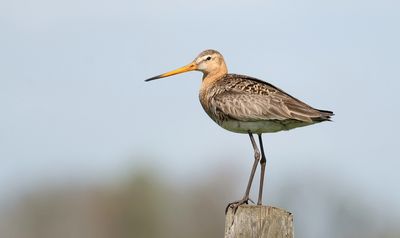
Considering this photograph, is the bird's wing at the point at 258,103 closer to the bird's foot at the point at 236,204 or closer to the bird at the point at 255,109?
the bird at the point at 255,109

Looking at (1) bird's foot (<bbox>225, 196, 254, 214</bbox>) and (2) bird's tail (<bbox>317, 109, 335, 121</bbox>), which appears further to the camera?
(2) bird's tail (<bbox>317, 109, 335, 121</bbox>)

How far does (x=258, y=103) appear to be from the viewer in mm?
18016

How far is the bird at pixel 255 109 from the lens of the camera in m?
17.5

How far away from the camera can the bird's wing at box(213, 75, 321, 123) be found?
57.6 ft

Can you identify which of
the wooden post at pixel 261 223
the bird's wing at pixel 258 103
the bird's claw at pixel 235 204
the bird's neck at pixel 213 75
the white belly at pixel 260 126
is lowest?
the wooden post at pixel 261 223

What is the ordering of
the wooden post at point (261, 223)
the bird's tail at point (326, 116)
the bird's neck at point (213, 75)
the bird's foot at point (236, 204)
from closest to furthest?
the wooden post at point (261, 223) → the bird's foot at point (236, 204) → the bird's tail at point (326, 116) → the bird's neck at point (213, 75)

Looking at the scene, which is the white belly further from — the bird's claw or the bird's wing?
the bird's claw

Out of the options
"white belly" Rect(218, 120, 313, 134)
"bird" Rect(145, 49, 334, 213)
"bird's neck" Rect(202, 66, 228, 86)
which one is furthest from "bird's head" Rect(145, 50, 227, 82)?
"white belly" Rect(218, 120, 313, 134)

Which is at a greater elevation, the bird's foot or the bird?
the bird

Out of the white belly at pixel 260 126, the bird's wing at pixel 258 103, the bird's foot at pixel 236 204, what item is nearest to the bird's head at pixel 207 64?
the bird's wing at pixel 258 103

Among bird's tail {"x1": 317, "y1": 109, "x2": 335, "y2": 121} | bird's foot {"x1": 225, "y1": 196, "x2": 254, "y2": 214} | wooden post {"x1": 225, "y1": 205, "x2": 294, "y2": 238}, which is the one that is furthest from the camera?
bird's tail {"x1": 317, "y1": 109, "x2": 335, "y2": 121}

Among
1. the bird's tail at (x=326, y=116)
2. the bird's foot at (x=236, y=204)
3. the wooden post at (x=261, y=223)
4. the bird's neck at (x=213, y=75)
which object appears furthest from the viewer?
the bird's neck at (x=213, y=75)

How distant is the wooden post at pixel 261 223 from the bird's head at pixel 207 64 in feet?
20.4

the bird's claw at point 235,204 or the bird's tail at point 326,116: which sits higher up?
the bird's tail at point 326,116
